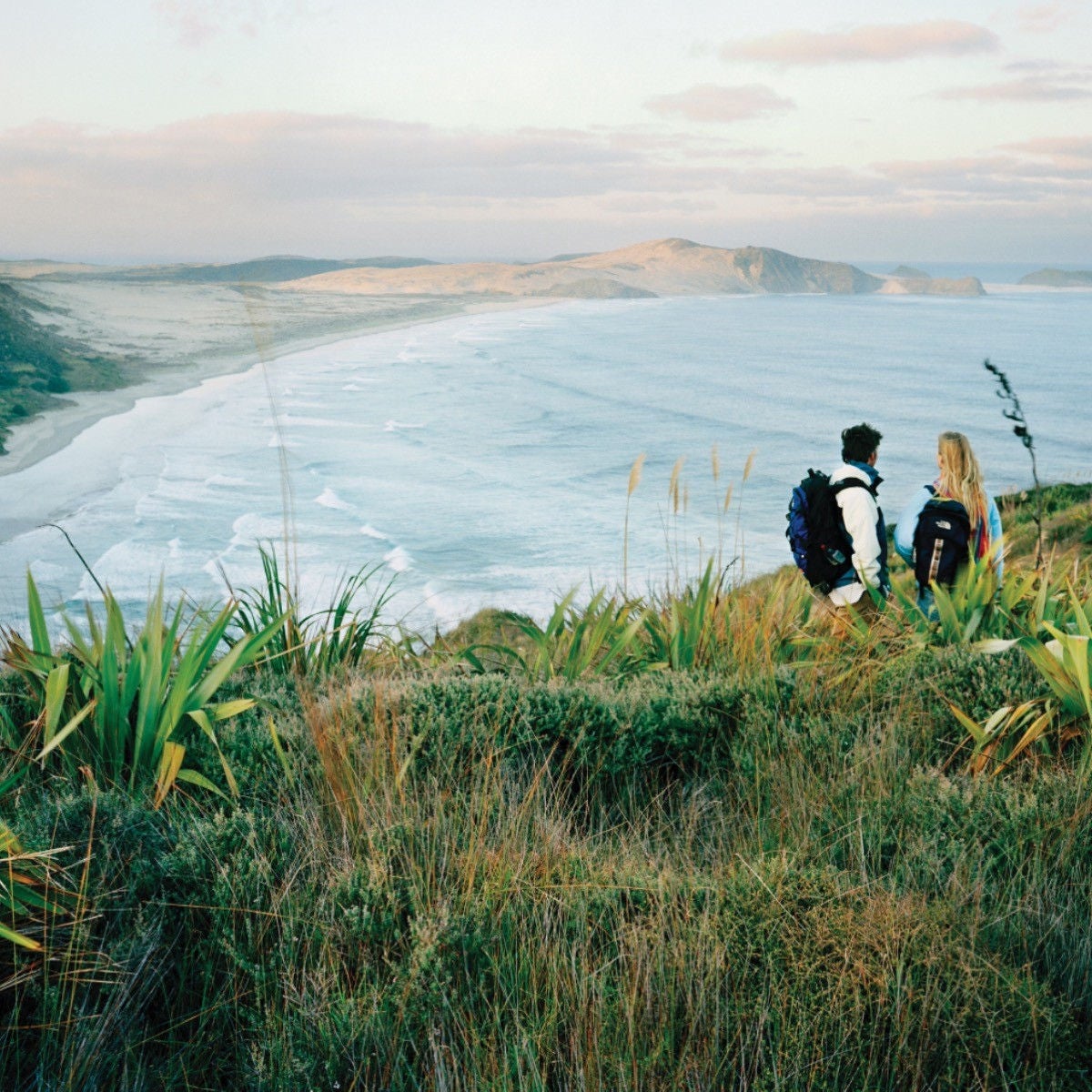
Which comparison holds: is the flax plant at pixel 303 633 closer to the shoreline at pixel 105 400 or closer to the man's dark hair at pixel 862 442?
the man's dark hair at pixel 862 442

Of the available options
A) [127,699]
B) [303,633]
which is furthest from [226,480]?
[127,699]

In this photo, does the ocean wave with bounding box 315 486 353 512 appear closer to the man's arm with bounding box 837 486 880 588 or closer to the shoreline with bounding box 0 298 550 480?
the shoreline with bounding box 0 298 550 480

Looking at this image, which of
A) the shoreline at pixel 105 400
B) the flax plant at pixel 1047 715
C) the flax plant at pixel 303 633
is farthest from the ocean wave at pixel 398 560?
the flax plant at pixel 1047 715

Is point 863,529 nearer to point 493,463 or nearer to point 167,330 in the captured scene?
point 493,463

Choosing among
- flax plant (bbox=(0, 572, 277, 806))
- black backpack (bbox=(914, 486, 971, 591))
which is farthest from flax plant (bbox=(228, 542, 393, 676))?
black backpack (bbox=(914, 486, 971, 591))

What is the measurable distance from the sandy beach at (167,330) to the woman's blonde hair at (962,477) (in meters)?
47.0

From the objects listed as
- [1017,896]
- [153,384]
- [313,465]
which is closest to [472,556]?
[313,465]

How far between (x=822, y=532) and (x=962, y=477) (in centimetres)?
87

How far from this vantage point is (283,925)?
2855 mm

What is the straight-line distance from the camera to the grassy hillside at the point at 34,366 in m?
64.1

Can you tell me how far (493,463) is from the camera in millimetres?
48094

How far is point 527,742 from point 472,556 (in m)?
27.6

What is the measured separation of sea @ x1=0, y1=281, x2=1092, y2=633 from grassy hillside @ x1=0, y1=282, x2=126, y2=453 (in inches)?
261

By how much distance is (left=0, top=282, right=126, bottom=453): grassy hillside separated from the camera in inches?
2525
